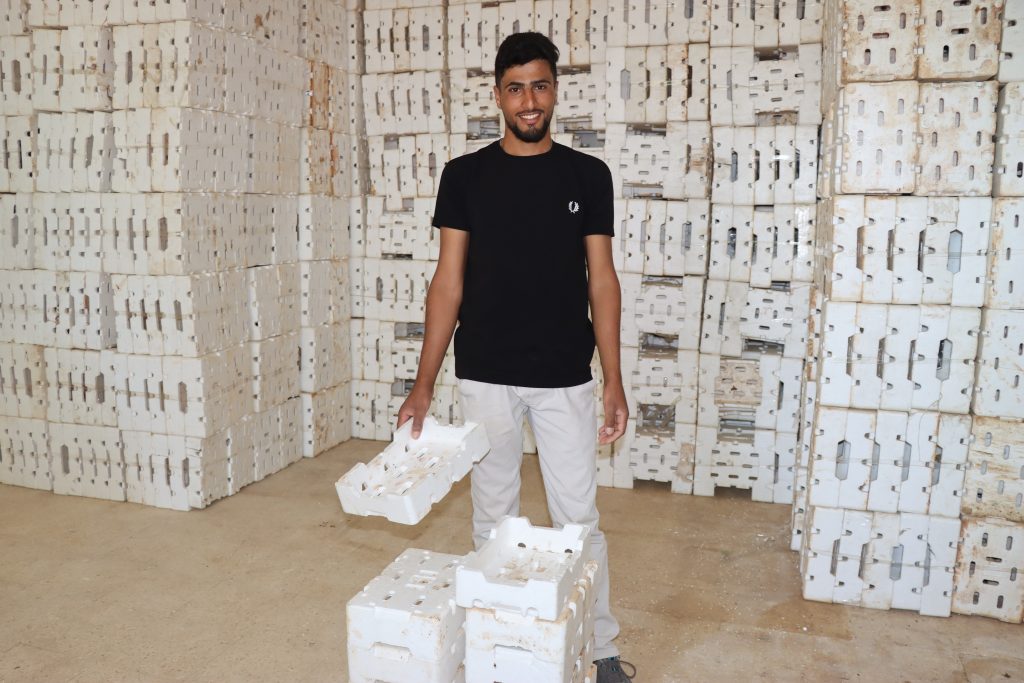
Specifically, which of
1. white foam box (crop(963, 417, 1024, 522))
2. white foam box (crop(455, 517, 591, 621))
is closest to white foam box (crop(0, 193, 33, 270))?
white foam box (crop(455, 517, 591, 621))

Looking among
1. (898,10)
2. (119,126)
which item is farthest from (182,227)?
(898,10)

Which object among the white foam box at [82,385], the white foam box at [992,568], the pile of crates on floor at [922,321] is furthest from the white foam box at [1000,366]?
the white foam box at [82,385]

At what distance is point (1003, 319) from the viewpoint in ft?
15.4

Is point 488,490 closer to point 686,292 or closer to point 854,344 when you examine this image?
point 854,344

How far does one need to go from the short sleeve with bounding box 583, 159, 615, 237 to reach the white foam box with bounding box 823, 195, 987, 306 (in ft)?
5.91

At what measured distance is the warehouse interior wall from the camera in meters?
4.76

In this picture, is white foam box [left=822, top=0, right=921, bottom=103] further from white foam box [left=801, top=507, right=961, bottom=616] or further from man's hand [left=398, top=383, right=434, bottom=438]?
man's hand [left=398, top=383, right=434, bottom=438]

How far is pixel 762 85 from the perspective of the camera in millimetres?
6816

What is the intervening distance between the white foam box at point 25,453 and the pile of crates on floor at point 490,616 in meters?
4.86

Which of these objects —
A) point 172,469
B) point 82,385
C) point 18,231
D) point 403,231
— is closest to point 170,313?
point 82,385

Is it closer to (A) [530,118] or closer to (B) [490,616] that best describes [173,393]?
(A) [530,118]

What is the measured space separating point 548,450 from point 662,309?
3.63 metres

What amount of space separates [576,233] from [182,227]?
3.75 meters

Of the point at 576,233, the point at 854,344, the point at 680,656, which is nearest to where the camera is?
the point at 576,233
